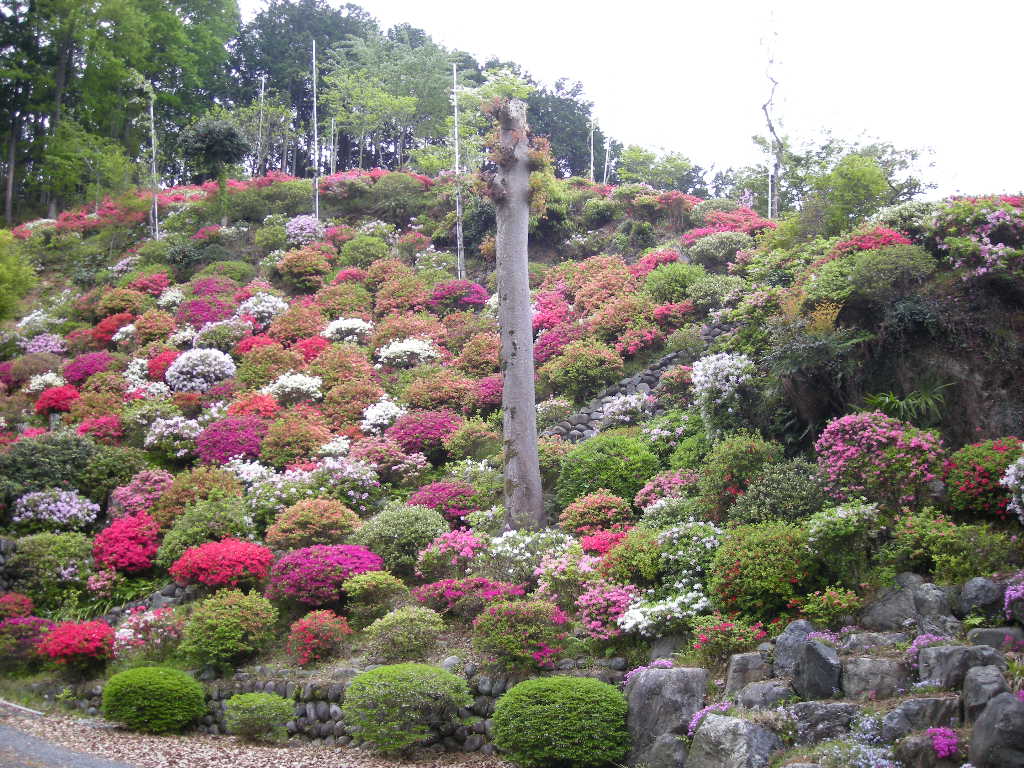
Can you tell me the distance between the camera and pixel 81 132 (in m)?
34.5

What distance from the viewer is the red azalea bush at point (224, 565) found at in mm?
10922

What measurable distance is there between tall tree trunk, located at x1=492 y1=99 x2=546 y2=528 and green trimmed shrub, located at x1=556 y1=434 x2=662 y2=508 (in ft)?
1.68

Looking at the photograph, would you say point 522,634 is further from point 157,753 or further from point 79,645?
point 79,645

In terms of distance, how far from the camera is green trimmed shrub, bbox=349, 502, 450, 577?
35.9 ft

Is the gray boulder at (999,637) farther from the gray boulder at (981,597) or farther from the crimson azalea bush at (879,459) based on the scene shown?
the crimson azalea bush at (879,459)

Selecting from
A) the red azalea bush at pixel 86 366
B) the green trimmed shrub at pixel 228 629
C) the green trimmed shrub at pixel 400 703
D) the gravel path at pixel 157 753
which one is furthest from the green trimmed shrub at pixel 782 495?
the red azalea bush at pixel 86 366

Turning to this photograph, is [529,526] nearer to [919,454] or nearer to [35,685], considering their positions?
[919,454]

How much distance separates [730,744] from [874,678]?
1.27m

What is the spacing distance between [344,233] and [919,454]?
22504mm

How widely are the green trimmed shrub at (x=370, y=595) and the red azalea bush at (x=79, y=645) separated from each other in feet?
11.9

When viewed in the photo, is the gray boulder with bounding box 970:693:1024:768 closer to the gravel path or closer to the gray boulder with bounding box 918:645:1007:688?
the gray boulder with bounding box 918:645:1007:688

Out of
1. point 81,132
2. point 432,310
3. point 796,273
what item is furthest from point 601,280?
point 81,132

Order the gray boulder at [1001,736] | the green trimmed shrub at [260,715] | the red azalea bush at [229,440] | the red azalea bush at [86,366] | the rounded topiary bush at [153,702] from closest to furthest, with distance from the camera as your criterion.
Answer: the gray boulder at [1001,736]
the green trimmed shrub at [260,715]
the rounded topiary bush at [153,702]
the red azalea bush at [229,440]
the red azalea bush at [86,366]

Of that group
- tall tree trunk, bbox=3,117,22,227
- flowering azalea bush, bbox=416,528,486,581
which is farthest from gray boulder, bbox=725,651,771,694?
tall tree trunk, bbox=3,117,22,227
